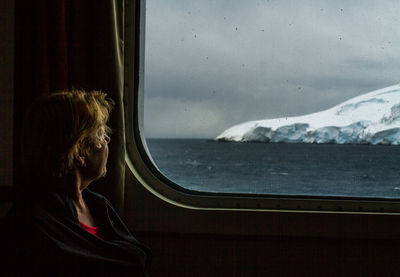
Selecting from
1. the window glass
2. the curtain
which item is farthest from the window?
the curtain

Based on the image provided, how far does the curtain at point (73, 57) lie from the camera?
1299 mm

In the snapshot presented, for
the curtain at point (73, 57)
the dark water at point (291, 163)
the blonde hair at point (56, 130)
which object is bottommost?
the dark water at point (291, 163)

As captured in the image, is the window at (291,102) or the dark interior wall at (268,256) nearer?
the dark interior wall at (268,256)

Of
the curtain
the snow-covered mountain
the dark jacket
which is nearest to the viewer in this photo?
the dark jacket

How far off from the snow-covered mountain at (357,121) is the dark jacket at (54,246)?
5.49ft

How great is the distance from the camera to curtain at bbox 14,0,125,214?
130 centimetres

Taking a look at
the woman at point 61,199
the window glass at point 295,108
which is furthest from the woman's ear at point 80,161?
the window glass at point 295,108

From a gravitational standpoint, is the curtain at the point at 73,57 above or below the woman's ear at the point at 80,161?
above

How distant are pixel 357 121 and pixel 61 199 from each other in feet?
67.5

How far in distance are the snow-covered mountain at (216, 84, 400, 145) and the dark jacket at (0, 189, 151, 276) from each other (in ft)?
5.49

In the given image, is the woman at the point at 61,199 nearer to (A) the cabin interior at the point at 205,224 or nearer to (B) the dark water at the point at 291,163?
(A) the cabin interior at the point at 205,224

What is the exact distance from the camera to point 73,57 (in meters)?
1.34

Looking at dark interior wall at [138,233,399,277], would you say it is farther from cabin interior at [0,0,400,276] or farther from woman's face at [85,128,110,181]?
woman's face at [85,128,110,181]

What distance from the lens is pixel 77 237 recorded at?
70cm
